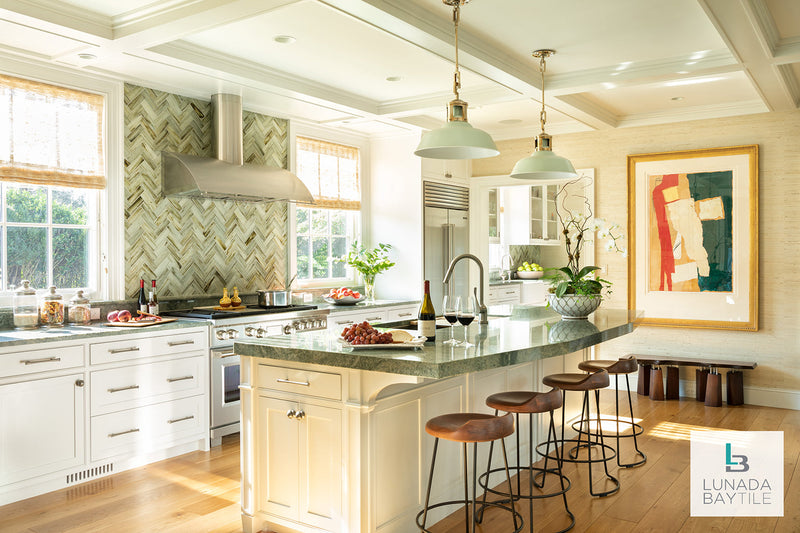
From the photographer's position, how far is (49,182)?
433 centimetres

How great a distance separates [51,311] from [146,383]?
759 millimetres

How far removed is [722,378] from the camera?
615 centimetres

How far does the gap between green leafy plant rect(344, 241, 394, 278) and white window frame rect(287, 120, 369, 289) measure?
0.49 ft

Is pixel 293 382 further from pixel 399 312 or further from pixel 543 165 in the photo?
pixel 399 312

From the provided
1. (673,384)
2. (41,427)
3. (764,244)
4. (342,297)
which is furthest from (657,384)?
(41,427)

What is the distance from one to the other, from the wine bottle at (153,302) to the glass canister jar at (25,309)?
76cm

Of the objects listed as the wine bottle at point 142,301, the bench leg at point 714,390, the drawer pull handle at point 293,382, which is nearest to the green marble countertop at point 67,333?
the wine bottle at point 142,301

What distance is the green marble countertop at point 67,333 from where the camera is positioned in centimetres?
359

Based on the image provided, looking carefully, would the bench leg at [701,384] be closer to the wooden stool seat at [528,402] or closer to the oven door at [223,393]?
the wooden stool seat at [528,402]

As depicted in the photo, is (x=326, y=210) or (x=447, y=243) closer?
(x=326, y=210)

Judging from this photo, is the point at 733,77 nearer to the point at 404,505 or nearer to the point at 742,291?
the point at 742,291

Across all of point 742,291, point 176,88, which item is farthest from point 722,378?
point 176,88

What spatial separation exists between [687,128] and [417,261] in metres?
2.97

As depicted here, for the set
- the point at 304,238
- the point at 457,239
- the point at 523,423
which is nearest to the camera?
the point at 523,423
